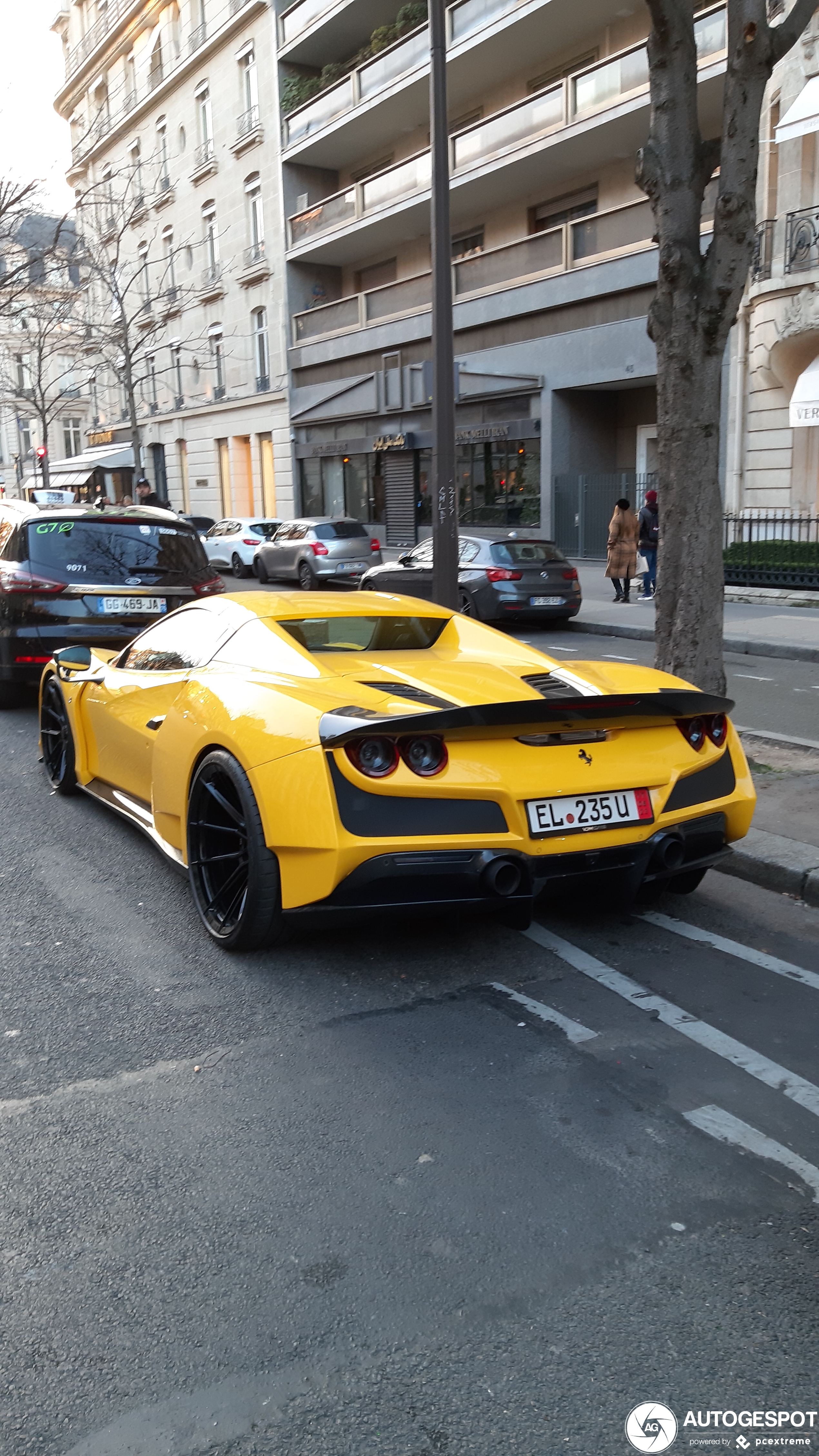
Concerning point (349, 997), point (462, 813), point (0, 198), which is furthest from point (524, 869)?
point (0, 198)

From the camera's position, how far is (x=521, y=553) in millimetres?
15195

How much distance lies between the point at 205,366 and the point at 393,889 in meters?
38.7

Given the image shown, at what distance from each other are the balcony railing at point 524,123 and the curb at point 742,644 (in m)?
8.55

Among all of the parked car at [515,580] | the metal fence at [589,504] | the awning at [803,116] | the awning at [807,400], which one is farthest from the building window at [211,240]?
the parked car at [515,580]

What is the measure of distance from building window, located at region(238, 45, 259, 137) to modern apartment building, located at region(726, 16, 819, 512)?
2066 centimetres

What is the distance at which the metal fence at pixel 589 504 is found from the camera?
74.6 feet

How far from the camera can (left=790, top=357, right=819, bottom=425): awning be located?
57.1 ft

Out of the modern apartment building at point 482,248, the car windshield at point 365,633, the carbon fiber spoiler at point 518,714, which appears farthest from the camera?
the modern apartment building at point 482,248

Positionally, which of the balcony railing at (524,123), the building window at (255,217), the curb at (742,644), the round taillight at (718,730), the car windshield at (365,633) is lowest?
the curb at (742,644)

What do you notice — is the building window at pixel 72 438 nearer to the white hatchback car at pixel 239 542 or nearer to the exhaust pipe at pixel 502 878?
the white hatchback car at pixel 239 542

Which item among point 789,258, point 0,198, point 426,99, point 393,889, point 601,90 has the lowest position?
point 393,889

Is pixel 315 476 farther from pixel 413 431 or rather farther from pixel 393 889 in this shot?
pixel 393 889

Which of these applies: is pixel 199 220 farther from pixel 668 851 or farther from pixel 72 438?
pixel 668 851

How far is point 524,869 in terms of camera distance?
3.81 meters
